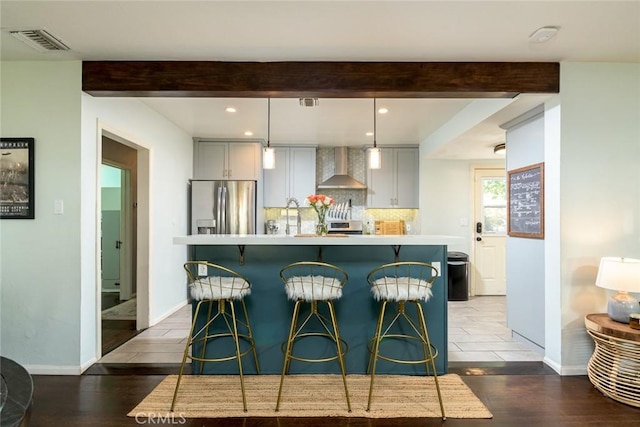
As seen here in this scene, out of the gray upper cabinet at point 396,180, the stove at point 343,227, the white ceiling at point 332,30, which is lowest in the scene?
the stove at point 343,227

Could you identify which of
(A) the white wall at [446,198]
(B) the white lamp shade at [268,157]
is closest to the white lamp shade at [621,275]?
(B) the white lamp shade at [268,157]

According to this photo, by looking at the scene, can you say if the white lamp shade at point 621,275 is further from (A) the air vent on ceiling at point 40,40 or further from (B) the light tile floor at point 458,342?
(A) the air vent on ceiling at point 40,40

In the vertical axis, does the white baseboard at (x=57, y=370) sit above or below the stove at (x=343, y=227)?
below

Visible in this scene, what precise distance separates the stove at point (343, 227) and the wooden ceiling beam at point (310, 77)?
3047mm

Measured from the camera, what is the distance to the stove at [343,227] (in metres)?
5.65

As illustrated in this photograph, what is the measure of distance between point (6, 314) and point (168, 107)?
2.48m

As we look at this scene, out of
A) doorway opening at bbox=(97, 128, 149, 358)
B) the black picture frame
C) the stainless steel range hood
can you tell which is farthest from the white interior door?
the black picture frame

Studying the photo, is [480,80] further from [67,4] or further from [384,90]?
[67,4]

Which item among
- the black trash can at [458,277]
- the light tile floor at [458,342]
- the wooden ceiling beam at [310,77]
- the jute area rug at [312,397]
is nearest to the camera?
the jute area rug at [312,397]

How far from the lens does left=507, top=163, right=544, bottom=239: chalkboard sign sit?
3254mm

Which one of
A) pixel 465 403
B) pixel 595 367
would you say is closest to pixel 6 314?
pixel 465 403

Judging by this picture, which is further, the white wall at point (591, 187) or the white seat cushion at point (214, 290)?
the white wall at point (591, 187)

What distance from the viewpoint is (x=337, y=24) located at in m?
2.29

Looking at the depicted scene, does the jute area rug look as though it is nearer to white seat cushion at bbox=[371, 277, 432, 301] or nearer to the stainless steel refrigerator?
white seat cushion at bbox=[371, 277, 432, 301]
